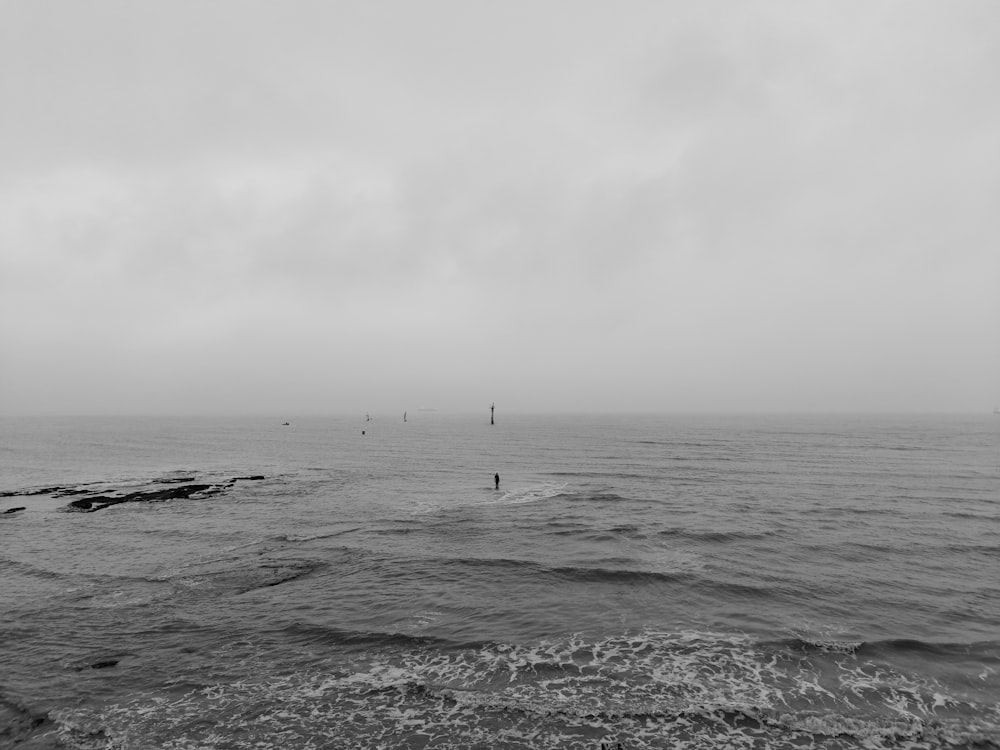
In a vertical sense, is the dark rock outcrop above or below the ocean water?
below

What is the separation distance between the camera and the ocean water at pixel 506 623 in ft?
55.0

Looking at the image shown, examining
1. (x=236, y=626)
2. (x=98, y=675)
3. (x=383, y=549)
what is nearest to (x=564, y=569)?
(x=383, y=549)

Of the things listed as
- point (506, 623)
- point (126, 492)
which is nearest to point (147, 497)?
point (126, 492)

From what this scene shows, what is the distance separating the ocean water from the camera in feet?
55.0

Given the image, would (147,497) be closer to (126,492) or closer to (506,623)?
(126,492)

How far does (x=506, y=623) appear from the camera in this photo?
24.1 meters

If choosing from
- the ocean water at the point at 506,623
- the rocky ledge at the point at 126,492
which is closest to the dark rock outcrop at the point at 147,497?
the rocky ledge at the point at 126,492

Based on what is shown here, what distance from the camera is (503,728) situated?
16.7 metres

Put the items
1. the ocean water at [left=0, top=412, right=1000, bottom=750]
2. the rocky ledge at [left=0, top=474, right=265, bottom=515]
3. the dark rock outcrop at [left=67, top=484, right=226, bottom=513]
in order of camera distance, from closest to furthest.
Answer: the ocean water at [left=0, top=412, right=1000, bottom=750] → the dark rock outcrop at [left=67, top=484, right=226, bottom=513] → the rocky ledge at [left=0, top=474, right=265, bottom=515]

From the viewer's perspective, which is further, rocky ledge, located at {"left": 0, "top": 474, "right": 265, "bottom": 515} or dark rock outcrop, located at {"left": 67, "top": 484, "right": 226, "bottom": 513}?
rocky ledge, located at {"left": 0, "top": 474, "right": 265, "bottom": 515}

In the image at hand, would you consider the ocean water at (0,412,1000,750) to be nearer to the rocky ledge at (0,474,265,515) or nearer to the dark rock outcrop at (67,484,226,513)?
the dark rock outcrop at (67,484,226,513)

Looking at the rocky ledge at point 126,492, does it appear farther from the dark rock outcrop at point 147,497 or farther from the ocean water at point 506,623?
the ocean water at point 506,623

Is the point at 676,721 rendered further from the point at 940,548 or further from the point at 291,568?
the point at 940,548

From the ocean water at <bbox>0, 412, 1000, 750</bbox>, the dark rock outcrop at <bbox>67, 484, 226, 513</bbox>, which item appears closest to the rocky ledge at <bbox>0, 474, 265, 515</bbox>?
the dark rock outcrop at <bbox>67, 484, 226, 513</bbox>
